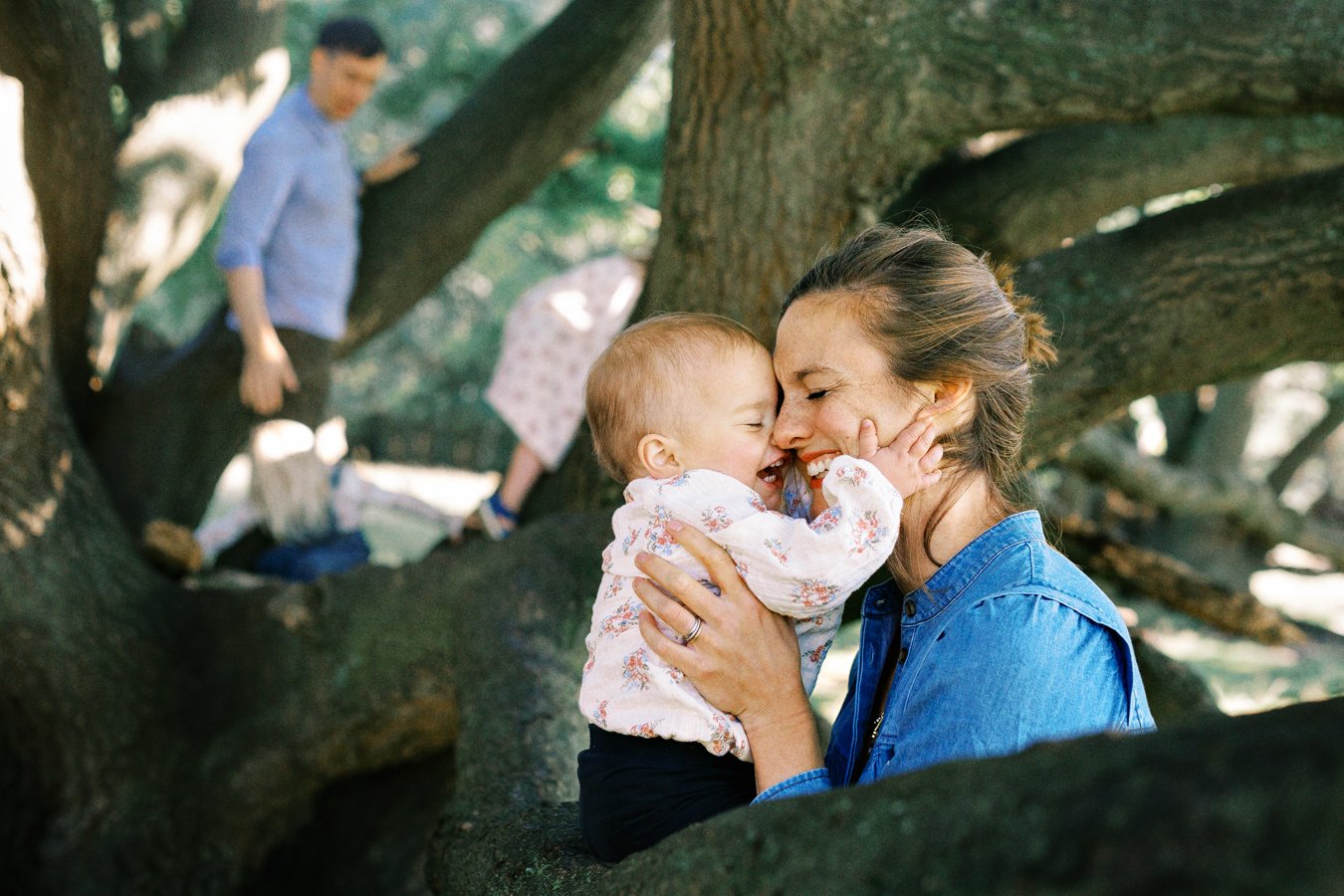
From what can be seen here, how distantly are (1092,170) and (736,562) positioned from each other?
2301mm

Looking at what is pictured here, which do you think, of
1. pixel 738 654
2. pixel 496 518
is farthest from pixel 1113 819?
pixel 496 518

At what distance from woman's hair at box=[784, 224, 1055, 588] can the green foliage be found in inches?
143

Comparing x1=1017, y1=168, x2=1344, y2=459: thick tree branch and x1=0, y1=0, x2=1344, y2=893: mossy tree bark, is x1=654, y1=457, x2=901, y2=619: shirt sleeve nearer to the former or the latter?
x1=0, y1=0, x2=1344, y2=893: mossy tree bark

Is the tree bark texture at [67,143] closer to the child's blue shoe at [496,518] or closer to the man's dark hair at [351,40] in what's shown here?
the man's dark hair at [351,40]

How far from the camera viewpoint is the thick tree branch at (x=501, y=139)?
4.77 m

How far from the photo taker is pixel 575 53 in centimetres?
475

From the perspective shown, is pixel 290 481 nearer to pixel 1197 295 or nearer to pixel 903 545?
pixel 903 545

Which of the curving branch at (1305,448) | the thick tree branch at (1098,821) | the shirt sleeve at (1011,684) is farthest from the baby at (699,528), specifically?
the curving branch at (1305,448)

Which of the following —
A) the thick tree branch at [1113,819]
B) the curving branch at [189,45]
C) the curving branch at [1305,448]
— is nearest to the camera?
the thick tree branch at [1113,819]

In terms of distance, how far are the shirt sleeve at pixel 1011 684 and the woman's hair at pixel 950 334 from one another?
13.1 inches

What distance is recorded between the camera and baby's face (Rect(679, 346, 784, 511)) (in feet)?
7.71

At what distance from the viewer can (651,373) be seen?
2381 millimetres

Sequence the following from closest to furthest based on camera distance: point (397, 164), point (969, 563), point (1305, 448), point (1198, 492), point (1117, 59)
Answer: point (969, 563) < point (1117, 59) < point (397, 164) < point (1198, 492) < point (1305, 448)

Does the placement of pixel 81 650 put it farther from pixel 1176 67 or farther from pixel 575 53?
pixel 1176 67
